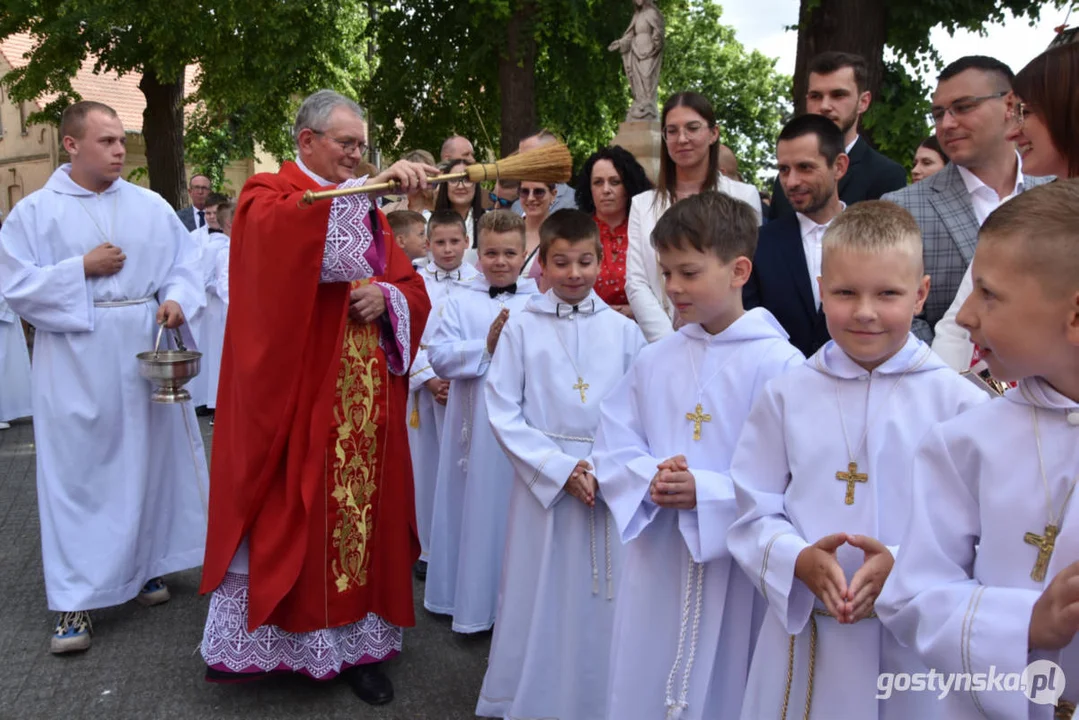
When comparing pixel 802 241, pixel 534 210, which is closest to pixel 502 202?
pixel 534 210

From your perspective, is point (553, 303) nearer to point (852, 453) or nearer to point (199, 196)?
point (852, 453)

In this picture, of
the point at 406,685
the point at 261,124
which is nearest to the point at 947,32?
the point at 406,685

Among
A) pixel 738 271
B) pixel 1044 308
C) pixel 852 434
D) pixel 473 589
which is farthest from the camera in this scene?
pixel 473 589

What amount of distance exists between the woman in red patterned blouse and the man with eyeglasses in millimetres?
1518

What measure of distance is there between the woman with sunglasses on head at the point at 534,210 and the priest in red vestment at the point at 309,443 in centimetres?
133

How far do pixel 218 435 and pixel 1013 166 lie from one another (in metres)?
3.33

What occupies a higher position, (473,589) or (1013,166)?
(1013,166)

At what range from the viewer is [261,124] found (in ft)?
62.0

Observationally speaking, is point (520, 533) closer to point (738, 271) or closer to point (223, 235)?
point (738, 271)

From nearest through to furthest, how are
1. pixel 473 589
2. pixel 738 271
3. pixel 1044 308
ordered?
pixel 1044 308 → pixel 738 271 → pixel 473 589

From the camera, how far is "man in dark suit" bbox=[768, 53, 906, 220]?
4.20 m

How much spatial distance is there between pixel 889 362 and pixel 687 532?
0.82 metres

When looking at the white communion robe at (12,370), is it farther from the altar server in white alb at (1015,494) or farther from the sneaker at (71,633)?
the altar server in white alb at (1015,494)

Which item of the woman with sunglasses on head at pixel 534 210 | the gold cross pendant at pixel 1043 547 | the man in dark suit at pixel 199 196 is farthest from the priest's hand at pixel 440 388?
the man in dark suit at pixel 199 196
